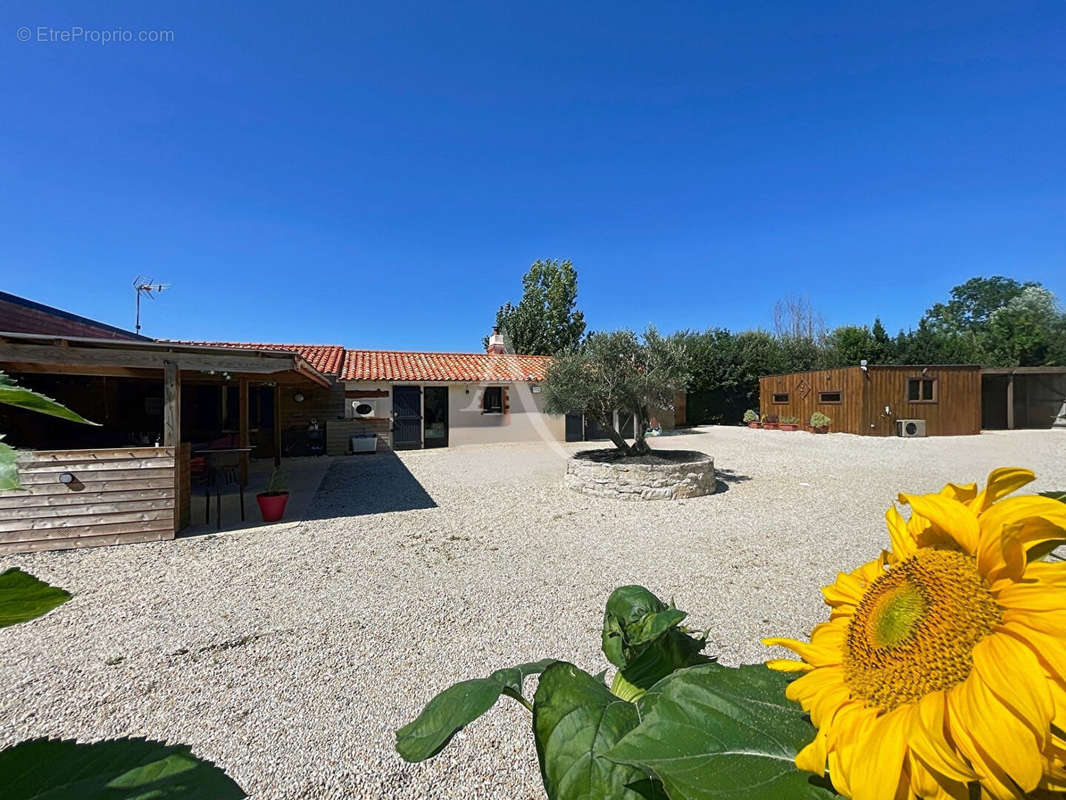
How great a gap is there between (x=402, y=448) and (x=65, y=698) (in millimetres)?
13154

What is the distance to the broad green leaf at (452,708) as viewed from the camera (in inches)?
29.4

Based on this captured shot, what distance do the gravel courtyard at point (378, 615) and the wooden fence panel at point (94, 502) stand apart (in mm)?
318

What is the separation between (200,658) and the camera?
11.5ft

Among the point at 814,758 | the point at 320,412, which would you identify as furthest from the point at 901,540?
the point at 320,412

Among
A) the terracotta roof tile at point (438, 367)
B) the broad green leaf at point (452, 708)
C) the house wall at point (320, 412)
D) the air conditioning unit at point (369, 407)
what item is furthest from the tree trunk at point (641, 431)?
the broad green leaf at point (452, 708)

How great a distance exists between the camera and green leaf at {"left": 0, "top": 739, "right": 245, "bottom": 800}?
485 millimetres

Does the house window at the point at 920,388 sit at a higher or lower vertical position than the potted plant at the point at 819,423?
higher

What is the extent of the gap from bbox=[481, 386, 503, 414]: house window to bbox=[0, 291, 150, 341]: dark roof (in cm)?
1007

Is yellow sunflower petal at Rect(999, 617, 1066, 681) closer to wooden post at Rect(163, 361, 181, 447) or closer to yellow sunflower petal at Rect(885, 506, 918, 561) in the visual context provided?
Result: yellow sunflower petal at Rect(885, 506, 918, 561)

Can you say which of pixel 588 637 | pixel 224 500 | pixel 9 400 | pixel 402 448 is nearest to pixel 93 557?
pixel 224 500

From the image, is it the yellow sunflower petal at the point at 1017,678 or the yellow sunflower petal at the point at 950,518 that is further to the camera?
the yellow sunflower petal at the point at 950,518

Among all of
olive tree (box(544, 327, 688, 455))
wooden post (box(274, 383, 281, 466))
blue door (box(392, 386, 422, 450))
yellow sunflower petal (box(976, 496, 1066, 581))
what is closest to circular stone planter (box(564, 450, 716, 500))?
olive tree (box(544, 327, 688, 455))

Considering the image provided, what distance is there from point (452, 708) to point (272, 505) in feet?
24.1

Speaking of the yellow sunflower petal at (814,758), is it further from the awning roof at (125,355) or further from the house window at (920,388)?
the house window at (920,388)
